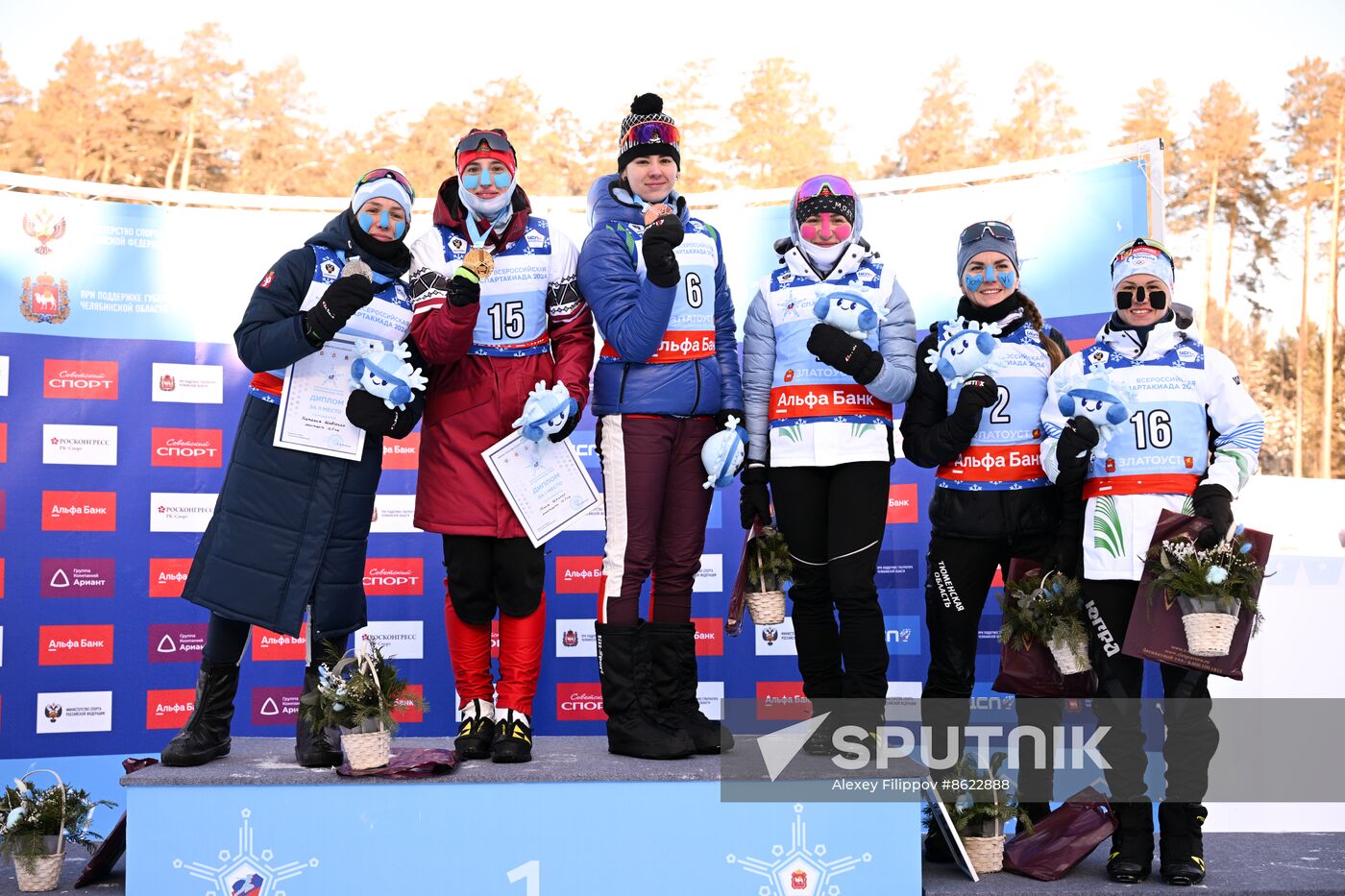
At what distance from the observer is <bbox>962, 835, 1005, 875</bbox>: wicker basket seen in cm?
348

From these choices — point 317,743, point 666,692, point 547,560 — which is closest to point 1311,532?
point 547,560

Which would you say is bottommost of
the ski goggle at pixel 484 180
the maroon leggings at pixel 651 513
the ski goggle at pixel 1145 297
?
the maroon leggings at pixel 651 513

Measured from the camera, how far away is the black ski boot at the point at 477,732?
11.2 feet

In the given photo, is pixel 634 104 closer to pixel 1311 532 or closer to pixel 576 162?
pixel 1311 532

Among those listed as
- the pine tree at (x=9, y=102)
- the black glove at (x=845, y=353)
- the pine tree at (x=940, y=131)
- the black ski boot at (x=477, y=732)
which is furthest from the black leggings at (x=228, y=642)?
the pine tree at (x=940, y=131)

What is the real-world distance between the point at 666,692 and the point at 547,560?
2100 mm

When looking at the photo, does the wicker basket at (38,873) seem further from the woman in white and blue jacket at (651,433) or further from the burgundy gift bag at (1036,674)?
the burgundy gift bag at (1036,674)

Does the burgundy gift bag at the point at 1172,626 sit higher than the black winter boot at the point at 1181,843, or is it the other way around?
the burgundy gift bag at the point at 1172,626

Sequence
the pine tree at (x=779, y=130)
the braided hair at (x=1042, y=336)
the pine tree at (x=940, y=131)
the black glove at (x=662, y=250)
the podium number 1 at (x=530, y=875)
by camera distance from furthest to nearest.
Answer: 1. the pine tree at (x=940, y=131)
2. the pine tree at (x=779, y=130)
3. the braided hair at (x=1042, y=336)
4. the black glove at (x=662, y=250)
5. the podium number 1 at (x=530, y=875)

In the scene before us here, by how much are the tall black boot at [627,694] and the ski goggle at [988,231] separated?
176cm

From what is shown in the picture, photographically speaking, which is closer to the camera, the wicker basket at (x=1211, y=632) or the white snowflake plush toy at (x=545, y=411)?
the wicker basket at (x=1211, y=632)

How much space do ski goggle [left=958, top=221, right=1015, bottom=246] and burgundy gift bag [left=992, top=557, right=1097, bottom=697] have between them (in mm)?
1110

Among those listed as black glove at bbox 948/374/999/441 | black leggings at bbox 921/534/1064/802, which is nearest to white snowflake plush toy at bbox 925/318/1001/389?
black glove at bbox 948/374/999/441

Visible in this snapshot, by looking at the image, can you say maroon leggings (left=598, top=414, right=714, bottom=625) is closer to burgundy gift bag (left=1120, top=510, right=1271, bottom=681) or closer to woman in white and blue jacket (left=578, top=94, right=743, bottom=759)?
woman in white and blue jacket (left=578, top=94, right=743, bottom=759)
